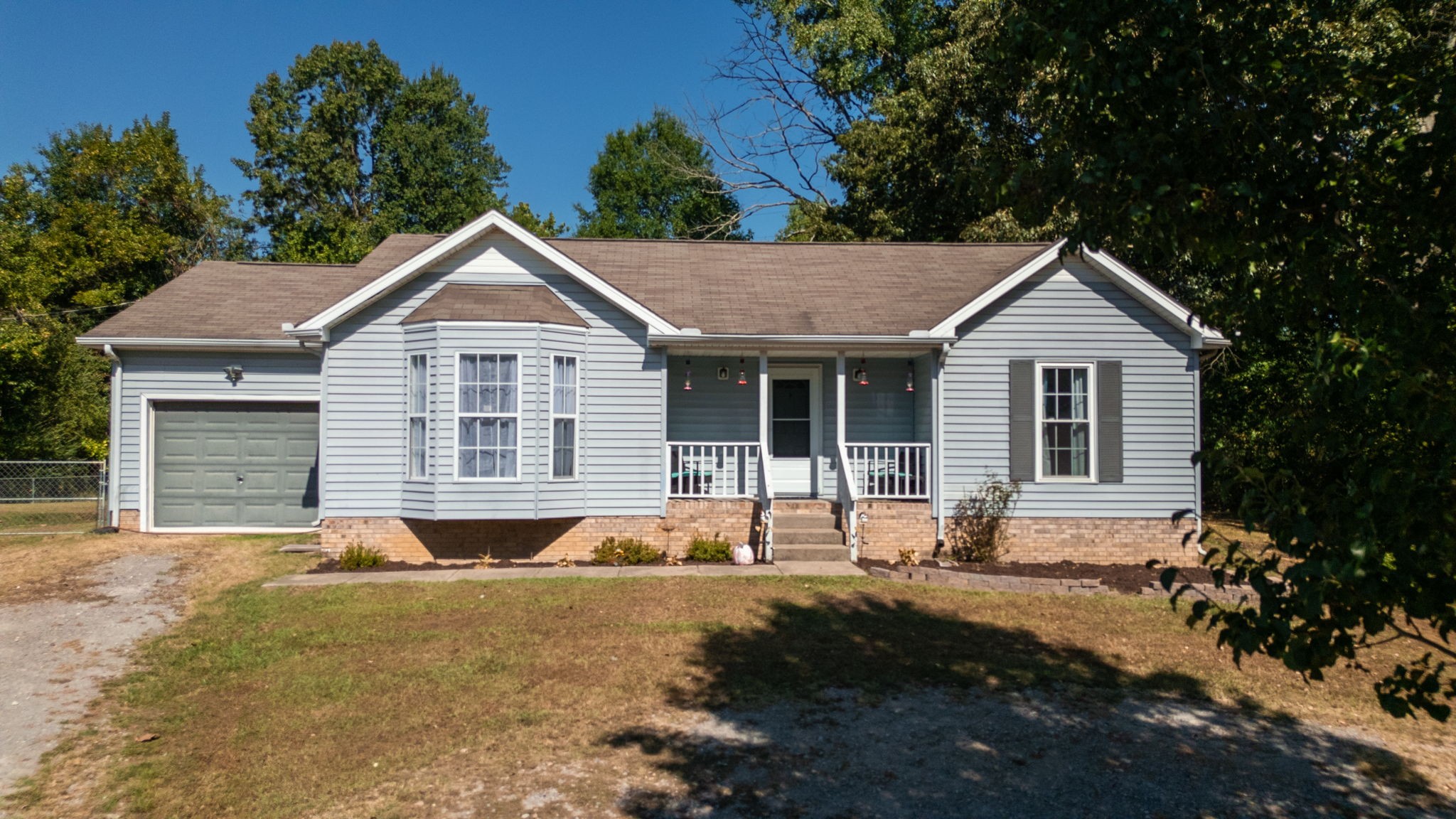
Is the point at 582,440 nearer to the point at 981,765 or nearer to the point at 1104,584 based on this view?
the point at 1104,584

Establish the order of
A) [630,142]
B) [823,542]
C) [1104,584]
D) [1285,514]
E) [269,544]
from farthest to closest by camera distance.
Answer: [630,142] < [269,544] < [823,542] < [1104,584] < [1285,514]

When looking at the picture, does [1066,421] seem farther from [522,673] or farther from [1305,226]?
[1305,226]

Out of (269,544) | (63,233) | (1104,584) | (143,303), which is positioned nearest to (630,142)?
(63,233)

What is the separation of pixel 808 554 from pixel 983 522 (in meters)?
2.55

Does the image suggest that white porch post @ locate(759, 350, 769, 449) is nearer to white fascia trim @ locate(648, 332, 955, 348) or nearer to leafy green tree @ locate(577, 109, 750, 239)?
white fascia trim @ locate(648, 332, 955, 348)

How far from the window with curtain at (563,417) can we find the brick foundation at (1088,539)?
6233mm

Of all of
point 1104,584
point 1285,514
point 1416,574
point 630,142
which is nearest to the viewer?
point 1416,574

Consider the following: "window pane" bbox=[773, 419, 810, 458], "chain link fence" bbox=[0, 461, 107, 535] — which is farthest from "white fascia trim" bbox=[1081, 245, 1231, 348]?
"chain link fence" bbox=[0, 461, 107, 535]

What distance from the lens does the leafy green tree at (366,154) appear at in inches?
1507

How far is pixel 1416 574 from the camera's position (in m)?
2.96

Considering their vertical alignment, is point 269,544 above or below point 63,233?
below

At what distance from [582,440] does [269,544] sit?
5274 mm

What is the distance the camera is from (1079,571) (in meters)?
12.4

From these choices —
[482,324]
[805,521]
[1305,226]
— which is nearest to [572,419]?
[482,324]
